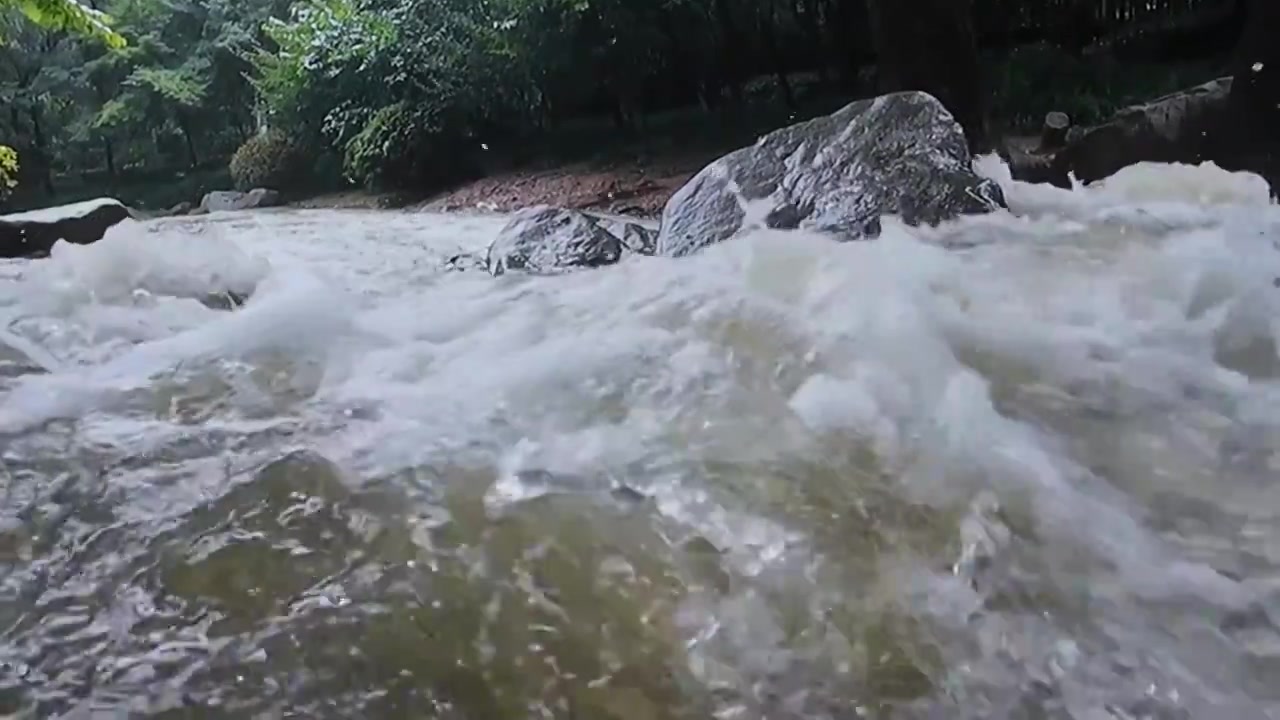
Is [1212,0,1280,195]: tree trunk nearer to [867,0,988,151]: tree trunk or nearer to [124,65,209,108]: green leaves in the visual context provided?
[867,0,988,151]: tree trunk

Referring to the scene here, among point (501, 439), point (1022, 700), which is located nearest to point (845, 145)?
point (501, 439)

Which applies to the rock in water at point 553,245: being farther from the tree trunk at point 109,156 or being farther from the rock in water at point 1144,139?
the tree trunk at point 109,156

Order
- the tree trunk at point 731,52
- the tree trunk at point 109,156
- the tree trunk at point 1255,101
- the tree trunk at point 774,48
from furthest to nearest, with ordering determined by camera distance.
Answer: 1. the tree trunk at point 109,156
2. the tree trunk at point 774,48
3. the tree trunk at point 731,52
4. the tree trunk at point 1255,101

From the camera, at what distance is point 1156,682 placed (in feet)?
4.43

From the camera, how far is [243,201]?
12.2m

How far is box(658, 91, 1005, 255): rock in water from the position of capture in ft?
13.6

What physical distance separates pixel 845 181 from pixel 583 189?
4417 mm

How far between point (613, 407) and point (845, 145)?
2648mm

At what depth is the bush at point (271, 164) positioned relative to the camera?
41.1ft

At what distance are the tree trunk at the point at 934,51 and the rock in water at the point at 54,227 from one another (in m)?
4.85

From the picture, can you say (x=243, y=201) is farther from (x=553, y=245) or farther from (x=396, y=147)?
(x=553, y=245)

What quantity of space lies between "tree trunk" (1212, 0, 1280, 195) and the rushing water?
13.1 ft

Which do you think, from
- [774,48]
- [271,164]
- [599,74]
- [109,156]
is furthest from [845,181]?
[109,156]

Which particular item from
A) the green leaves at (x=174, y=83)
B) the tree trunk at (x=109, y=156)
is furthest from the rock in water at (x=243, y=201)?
the tree trunk at (x=109, y=156)
